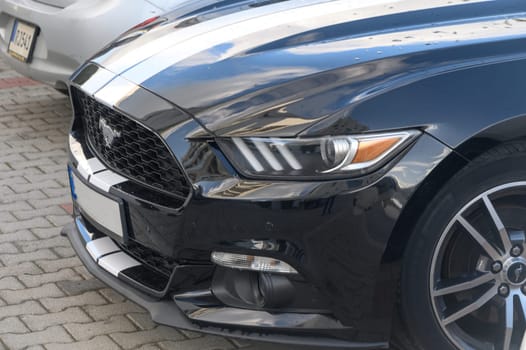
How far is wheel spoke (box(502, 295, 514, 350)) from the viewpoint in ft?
10.8

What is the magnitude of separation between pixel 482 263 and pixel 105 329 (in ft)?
4.89

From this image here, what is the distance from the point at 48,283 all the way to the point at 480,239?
1.96m

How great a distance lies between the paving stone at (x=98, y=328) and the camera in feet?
12.4

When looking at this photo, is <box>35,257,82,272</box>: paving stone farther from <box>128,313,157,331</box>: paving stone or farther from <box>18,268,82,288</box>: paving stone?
<box>128,313,157,331</box>: paving stone

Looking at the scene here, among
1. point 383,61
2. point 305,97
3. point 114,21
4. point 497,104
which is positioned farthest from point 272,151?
point 114,21

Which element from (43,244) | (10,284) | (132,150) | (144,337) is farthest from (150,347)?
(43,244)

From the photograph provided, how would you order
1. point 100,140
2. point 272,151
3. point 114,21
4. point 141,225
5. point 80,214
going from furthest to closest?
point 114,21 → point 80,214 → point 100,140 → point 141,225 → point 272,151

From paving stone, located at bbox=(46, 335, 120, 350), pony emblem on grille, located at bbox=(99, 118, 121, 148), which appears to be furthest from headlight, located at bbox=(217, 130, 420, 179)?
paving stone, located at bbox=(46, 335, 120, 350)

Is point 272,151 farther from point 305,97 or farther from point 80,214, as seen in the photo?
point 80,214

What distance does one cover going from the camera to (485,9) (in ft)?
11.7

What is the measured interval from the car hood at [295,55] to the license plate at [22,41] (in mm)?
2078

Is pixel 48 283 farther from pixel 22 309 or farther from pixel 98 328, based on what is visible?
pixel 98 328

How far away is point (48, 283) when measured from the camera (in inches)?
167

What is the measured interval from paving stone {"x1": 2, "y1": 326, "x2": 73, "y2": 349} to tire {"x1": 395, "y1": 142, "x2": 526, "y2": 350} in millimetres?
1322
